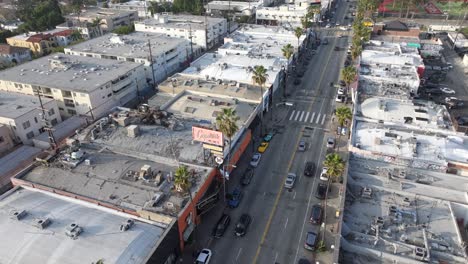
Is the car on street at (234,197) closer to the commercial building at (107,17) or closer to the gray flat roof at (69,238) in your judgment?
the gray flat roof at (69,238)

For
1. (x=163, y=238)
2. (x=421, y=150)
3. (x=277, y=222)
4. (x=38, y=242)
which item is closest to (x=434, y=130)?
(x=421, y=150)

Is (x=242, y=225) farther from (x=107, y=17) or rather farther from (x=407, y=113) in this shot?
(x=107, y=17)

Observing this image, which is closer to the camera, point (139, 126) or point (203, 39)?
point (139, 126)

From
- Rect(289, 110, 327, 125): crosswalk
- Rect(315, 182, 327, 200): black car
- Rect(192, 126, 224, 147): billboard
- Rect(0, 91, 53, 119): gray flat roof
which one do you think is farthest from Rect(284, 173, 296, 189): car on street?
Rect(0, 91, 53, 119): gray flat roof

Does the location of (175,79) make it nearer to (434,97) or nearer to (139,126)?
(139,126)

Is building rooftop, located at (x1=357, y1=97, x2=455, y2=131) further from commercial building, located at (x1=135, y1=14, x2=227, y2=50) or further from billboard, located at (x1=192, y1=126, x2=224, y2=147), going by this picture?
commercial building, located at (x1=135, y1=14, x2=227, y2=50)

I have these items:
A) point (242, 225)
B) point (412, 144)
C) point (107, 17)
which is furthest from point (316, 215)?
point (107, 17)
